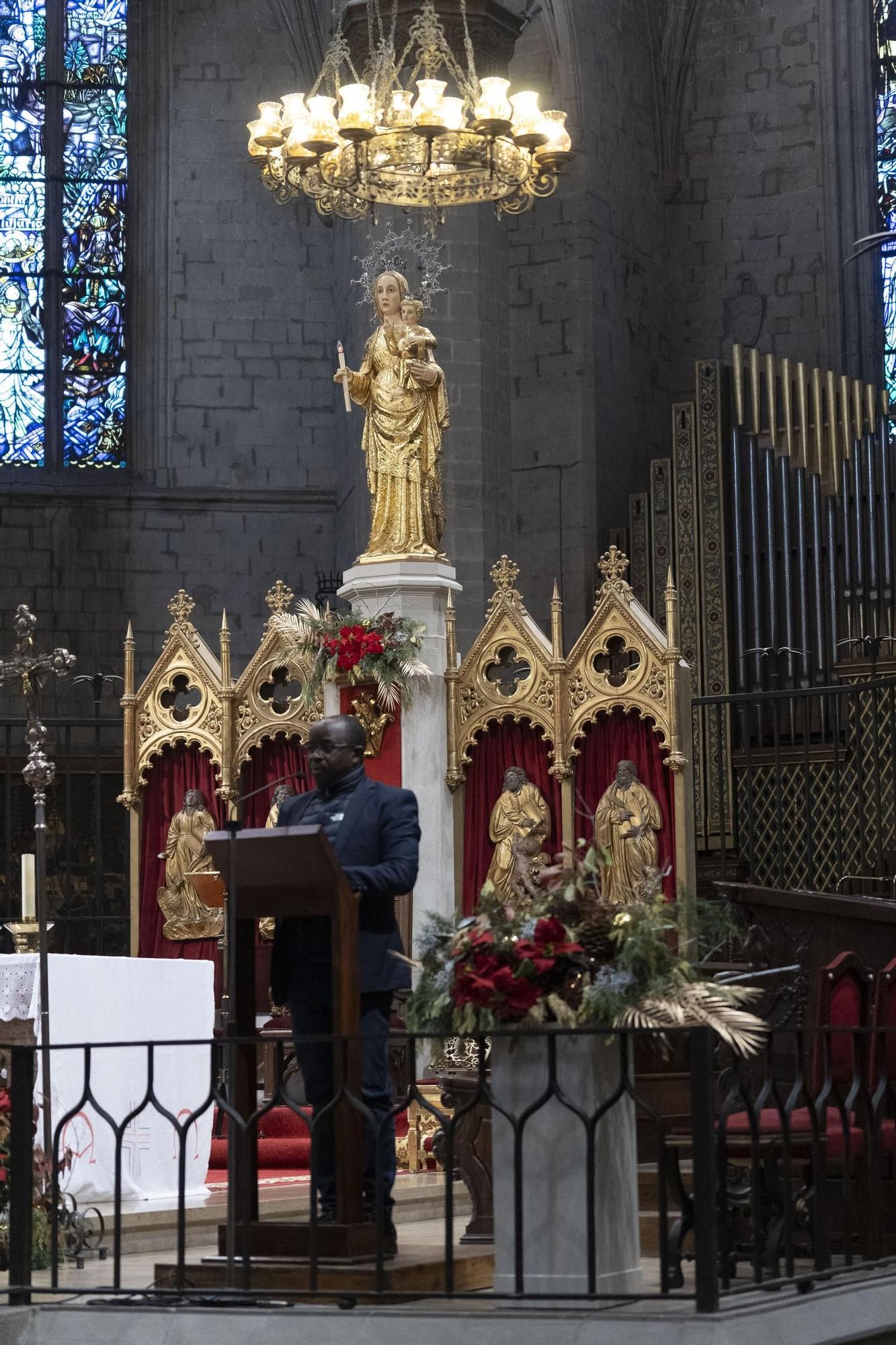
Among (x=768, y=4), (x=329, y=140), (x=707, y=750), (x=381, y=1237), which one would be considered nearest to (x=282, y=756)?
(x=329, y=140)

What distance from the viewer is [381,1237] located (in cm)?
496

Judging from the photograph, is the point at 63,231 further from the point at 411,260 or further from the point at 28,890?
the point at 28,890

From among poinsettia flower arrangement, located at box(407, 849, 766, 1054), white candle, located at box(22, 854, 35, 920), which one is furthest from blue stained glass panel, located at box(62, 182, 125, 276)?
poinsettia flower arrangement, located at box(407, 849, 766, 1054)

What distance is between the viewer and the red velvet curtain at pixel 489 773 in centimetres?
1047

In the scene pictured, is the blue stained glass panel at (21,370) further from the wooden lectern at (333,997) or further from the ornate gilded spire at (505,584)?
the wooden lectern at (333,997)

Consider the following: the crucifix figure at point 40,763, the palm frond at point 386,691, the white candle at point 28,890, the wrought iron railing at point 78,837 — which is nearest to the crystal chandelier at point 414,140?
the palm frond at point 386,691

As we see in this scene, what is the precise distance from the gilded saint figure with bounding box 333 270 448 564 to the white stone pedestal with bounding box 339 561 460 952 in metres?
0.12

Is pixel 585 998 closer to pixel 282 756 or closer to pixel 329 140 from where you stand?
pixel 282 756

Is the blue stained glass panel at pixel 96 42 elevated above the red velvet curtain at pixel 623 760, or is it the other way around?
the blue stained glass panel at pixel 96 42

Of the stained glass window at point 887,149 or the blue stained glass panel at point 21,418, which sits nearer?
the stained glass window at point 887,149

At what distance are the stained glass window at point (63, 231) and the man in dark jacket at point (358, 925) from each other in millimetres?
12006

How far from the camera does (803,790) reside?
48.2 ft

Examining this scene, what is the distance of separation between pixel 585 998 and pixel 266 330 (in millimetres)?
13085

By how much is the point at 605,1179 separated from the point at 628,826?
512 cm
